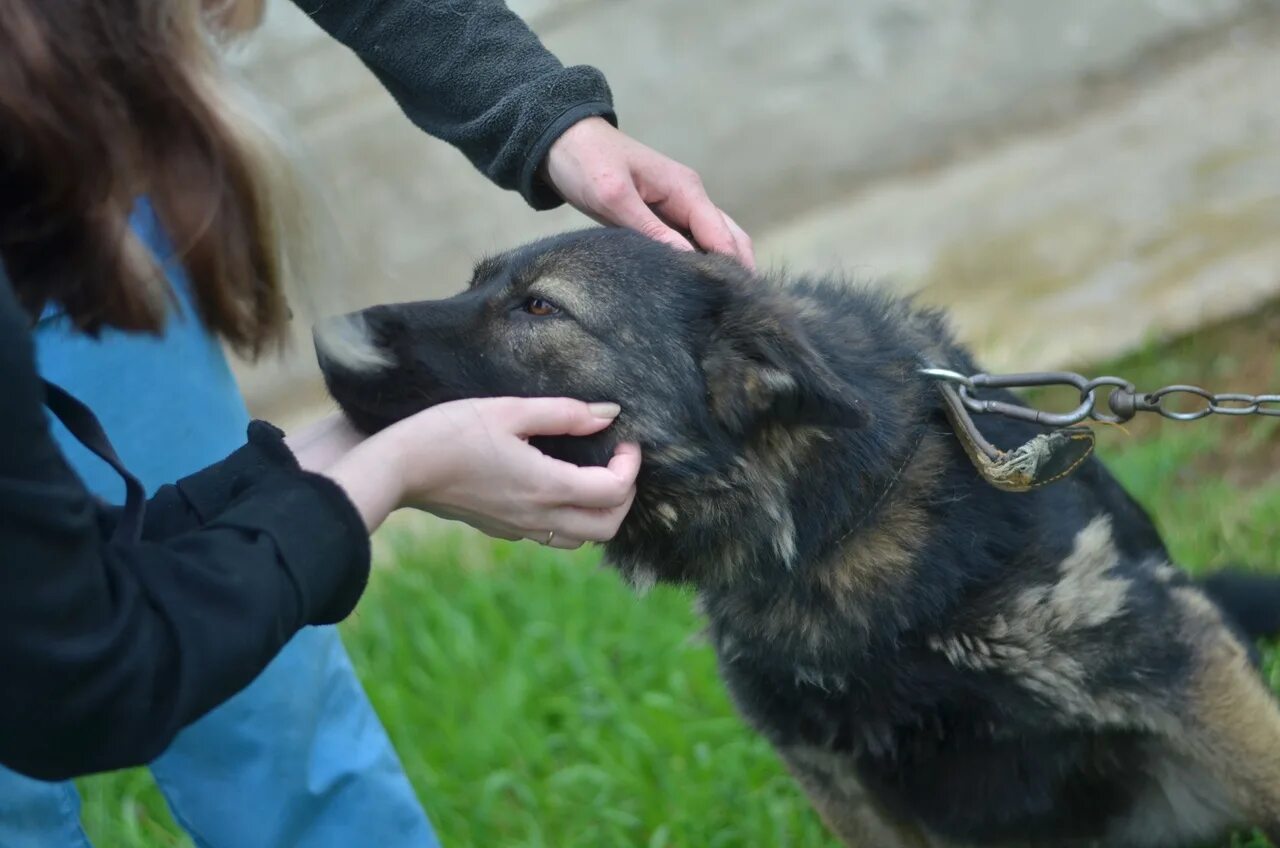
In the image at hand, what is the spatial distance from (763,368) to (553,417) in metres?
0.44

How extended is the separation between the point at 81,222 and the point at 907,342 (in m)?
1.45

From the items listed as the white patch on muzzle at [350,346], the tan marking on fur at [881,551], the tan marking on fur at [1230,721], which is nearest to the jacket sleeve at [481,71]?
the white patch on muzzle at [350,346]

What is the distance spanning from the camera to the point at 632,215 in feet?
8.14

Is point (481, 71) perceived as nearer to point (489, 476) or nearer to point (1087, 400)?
point (489, 476)

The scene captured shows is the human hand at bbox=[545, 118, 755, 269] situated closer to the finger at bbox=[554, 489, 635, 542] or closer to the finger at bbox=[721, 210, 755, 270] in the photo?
the finger at bbox=[721, 210, 755, 270]

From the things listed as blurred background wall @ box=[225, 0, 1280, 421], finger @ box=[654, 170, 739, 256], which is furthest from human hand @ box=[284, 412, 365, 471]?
blurred background wall @ box=[225, 0, 1280, 421]

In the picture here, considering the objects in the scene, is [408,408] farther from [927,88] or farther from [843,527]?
[927,88]

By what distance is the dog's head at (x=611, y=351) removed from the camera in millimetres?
2137

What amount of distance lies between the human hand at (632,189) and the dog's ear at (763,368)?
0.16 meters

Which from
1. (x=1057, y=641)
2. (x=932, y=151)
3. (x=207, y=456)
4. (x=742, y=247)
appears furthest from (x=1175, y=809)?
(x=932, y=151)

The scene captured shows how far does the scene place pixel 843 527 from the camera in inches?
90.1

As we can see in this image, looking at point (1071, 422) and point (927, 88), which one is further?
point (927, 88)

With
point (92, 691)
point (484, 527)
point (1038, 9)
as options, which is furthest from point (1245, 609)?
point (1038, 9)

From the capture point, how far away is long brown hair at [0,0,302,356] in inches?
65.0
